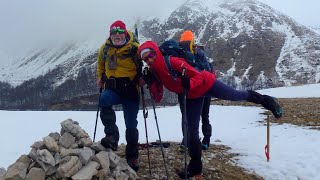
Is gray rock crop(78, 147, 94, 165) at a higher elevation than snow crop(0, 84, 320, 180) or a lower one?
higher

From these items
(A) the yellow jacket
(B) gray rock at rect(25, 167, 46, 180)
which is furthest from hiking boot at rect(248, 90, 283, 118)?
(B) gray rock at rect(25, 167, 46, 180)

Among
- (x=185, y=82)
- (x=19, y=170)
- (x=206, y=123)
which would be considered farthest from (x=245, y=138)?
(x=19, y=170)

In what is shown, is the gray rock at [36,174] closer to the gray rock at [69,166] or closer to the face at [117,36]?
the gray rock at [69,166]

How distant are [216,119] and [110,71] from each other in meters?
11.7

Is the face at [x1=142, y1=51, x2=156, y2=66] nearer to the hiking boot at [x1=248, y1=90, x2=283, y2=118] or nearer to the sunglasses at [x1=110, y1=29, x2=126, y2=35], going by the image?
the sunglasses at [x1=110, y1=29, x2=126, y2=35]

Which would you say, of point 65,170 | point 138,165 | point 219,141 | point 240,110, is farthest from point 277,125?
point 65,170

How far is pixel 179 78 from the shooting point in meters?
7.60

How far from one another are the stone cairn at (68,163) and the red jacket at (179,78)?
1.96 meters

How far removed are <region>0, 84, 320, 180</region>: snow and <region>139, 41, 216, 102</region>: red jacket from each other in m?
2.84

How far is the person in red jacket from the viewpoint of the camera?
297 inches

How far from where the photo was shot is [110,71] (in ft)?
27.4

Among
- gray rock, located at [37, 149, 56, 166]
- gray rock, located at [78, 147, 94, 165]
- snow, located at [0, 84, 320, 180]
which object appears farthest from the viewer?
→ snow, located at [0, 84, 320, 180]

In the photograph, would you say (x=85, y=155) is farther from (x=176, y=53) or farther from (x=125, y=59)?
(x=176, y=53)

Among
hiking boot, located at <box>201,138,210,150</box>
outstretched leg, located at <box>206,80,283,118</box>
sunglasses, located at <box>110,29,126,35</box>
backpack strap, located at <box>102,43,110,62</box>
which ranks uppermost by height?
sunglasses, located at <box>110,29,126,35</box>
